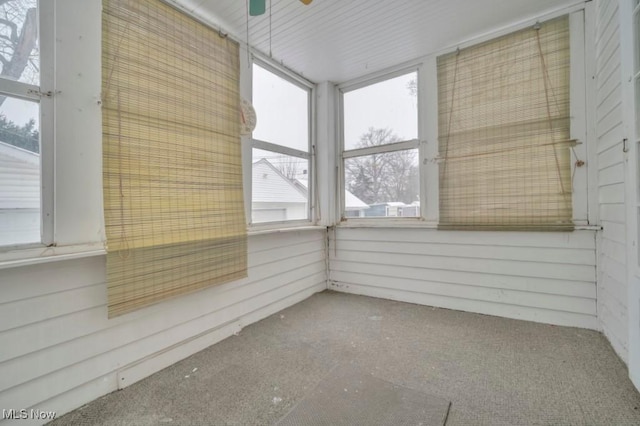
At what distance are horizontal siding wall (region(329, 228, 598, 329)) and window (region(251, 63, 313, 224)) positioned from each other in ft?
2.40

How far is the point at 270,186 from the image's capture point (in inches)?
109

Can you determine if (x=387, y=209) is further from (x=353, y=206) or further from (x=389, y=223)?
(x=353, y=206)

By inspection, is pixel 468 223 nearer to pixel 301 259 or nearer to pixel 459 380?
pixel 459 380

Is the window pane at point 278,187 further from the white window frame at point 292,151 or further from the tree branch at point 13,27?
the tree branch at point 13,27

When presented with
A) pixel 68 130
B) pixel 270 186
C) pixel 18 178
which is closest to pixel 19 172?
pixel 18 178

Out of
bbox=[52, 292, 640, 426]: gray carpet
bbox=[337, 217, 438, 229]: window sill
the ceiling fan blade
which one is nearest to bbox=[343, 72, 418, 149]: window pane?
bbox=[337, 217, 438, 229]: window sill

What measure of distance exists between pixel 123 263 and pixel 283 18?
2.09 metres

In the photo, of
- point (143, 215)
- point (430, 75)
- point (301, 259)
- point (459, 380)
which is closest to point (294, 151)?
point (301, 259)

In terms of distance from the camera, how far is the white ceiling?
211 cm

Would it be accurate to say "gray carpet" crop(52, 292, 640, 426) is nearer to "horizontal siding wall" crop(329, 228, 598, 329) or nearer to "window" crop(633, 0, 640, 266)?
"horizontal siding wall" crop(329, 228, 598, 329)

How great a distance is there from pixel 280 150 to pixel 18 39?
6.16 feet

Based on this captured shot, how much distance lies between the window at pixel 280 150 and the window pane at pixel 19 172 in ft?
4.63

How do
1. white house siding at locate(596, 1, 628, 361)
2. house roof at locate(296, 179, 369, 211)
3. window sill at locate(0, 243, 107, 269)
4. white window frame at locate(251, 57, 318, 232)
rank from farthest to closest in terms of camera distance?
house roof at locate(296, 179, 369, 211), white window frame at locate(251, 57, 318, 232), white house siding at locate(596, 1, 628, 361), window sill at locate(0, 243, 107, 269)

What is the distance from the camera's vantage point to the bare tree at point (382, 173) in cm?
298
